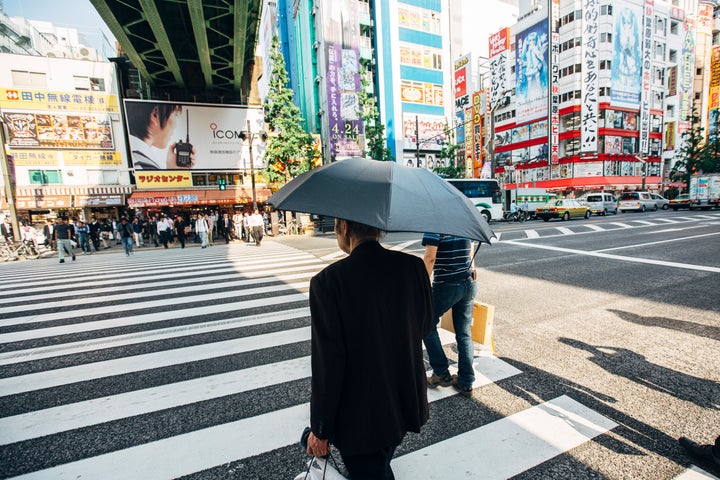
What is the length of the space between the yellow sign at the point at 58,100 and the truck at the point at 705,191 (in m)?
48.4

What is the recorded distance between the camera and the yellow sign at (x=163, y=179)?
25984mm

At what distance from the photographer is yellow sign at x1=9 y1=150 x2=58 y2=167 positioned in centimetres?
2494

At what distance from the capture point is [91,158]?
26578mm

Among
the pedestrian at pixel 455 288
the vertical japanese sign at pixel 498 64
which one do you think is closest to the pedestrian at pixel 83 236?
the pedestrian at pixel 455 288

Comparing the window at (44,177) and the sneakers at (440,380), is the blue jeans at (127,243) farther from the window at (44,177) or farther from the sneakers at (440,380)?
the window at (44,177)

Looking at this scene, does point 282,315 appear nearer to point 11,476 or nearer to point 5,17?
point 11,476

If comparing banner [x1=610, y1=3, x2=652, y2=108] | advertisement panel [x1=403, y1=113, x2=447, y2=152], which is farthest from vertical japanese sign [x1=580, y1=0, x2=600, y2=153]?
advertisement panel [x1=403, y1=113, x2=447, y2=152]

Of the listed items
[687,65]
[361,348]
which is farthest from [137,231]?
[687,65]

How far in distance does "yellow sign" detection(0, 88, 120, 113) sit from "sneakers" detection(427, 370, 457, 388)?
1342 inches

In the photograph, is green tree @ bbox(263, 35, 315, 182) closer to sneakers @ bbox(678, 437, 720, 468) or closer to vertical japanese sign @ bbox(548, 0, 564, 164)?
sneakers @ bbox(678, 437, 720, 468)

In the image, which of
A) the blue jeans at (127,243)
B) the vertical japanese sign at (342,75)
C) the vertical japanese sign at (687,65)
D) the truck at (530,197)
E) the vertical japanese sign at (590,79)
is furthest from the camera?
the vertical japanese sign at (687,65)

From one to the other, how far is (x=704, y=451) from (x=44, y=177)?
36082 millimetres

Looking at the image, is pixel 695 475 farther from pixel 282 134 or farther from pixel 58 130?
pixel 58 130

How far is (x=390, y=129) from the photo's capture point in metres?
36.8
